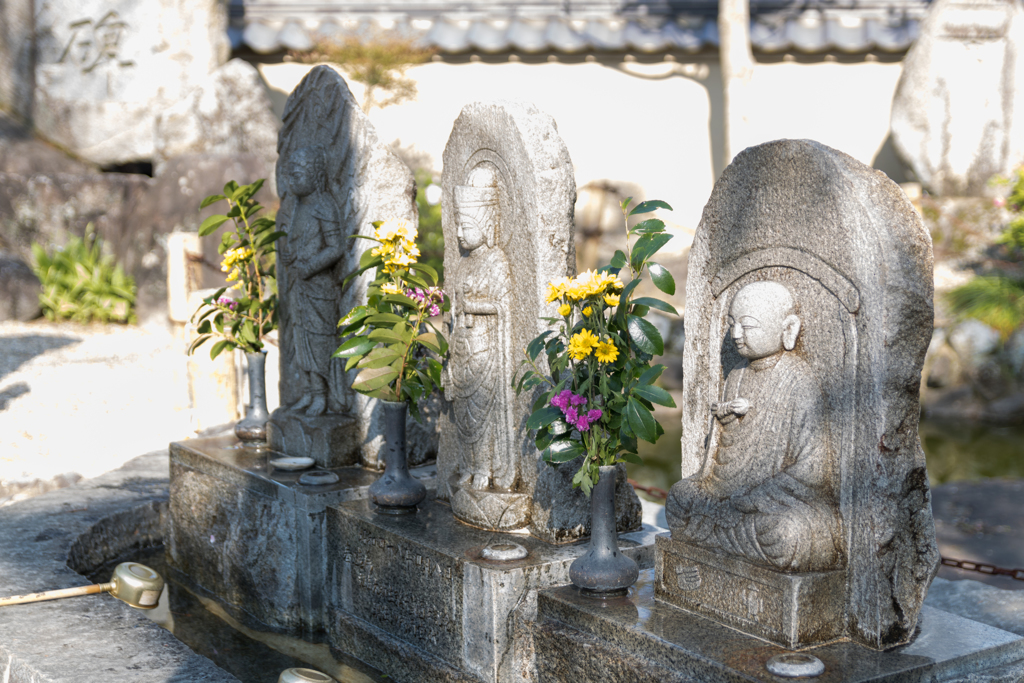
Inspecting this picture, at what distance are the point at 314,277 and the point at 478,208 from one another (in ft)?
4.12

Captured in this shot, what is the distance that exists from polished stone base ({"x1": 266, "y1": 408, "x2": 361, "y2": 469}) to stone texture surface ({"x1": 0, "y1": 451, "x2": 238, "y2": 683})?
967mm

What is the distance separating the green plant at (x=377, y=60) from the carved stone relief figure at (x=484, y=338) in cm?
877

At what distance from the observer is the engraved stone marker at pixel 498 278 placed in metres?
3.48

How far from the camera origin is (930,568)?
2.69m

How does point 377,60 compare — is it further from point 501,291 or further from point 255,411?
point 501,291

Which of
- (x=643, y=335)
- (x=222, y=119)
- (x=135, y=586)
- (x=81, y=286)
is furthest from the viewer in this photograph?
(x=222, y=119)

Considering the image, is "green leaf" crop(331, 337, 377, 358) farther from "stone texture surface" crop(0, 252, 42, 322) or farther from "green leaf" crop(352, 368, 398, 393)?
"stone texture surface" crop(0, 252, 42, 322)

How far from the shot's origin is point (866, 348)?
2609mm

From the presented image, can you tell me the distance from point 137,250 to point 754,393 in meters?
10.4

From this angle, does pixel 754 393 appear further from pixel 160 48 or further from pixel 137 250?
pixel 160 48

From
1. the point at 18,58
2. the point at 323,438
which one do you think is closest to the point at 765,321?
the point at 323,438

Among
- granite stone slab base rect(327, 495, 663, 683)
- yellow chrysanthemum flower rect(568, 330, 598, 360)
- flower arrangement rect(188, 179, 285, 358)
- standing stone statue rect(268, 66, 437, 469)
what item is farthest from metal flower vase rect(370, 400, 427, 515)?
flower arrangement rect(188, 179, 285, 358)

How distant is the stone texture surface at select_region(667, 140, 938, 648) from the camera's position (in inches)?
102

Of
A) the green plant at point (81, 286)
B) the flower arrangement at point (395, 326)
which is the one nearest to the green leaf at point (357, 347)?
the flower arrangement at point (395, 326)
